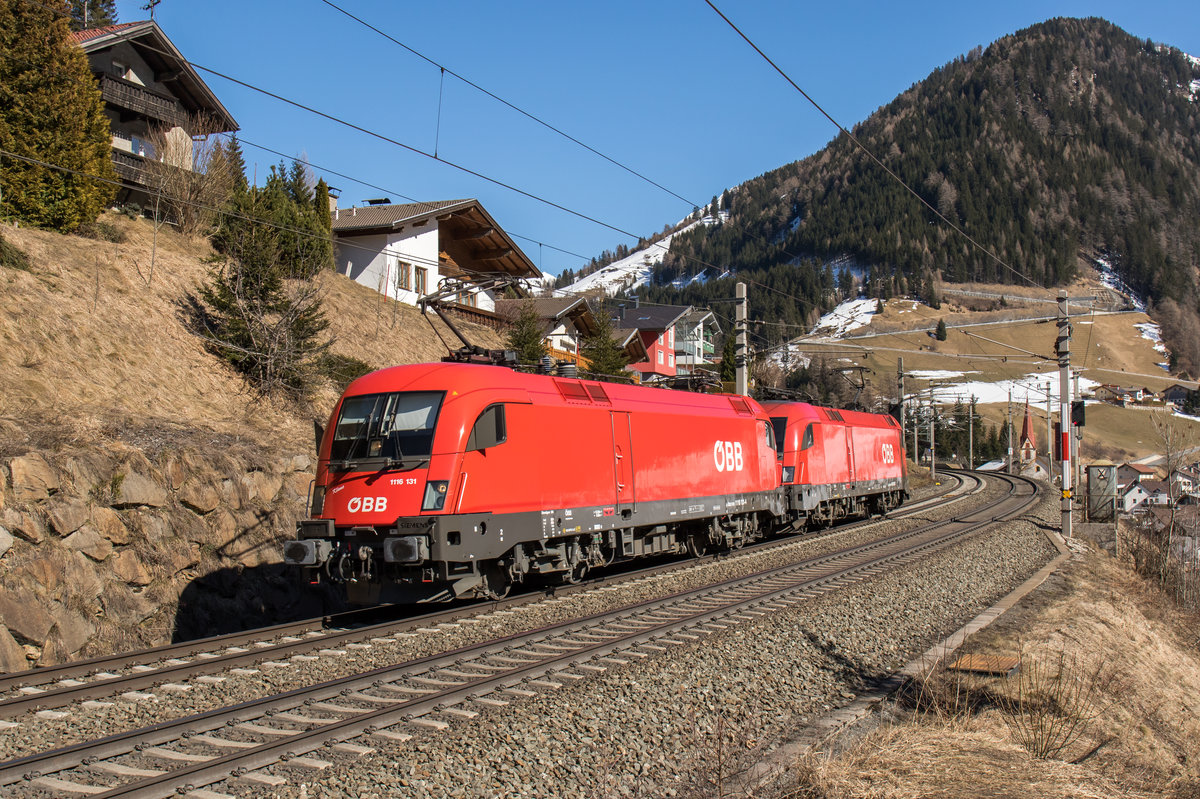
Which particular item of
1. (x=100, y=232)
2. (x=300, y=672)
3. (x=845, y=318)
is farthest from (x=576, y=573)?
(x=845, y=318)

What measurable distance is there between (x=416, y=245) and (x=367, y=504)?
87.2ft

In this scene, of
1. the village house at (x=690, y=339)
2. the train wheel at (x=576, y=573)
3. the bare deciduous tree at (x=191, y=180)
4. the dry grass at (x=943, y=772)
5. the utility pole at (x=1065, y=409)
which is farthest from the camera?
the village house at (x=690, y=339)

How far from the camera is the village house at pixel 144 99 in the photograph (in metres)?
27.8

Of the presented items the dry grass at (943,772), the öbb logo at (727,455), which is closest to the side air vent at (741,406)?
the öbb logo at (727,455)

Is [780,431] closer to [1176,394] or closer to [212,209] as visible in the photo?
[212,209]

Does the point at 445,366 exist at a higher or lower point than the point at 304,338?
lower

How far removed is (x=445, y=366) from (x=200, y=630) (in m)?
5.08

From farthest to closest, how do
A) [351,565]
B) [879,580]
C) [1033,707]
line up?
[879,580] < [351,565] < [1033,707]

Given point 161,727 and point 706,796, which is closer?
point 706,796

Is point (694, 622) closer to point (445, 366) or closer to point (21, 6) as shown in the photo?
point (445, 366)

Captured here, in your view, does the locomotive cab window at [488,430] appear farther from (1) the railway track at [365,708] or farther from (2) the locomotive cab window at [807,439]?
(2) the locomotive cab window at [807,439]

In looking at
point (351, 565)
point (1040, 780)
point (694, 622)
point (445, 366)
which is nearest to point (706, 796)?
point (1040, 780)

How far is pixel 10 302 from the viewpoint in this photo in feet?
48.7

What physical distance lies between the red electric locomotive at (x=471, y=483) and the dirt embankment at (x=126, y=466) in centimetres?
238
